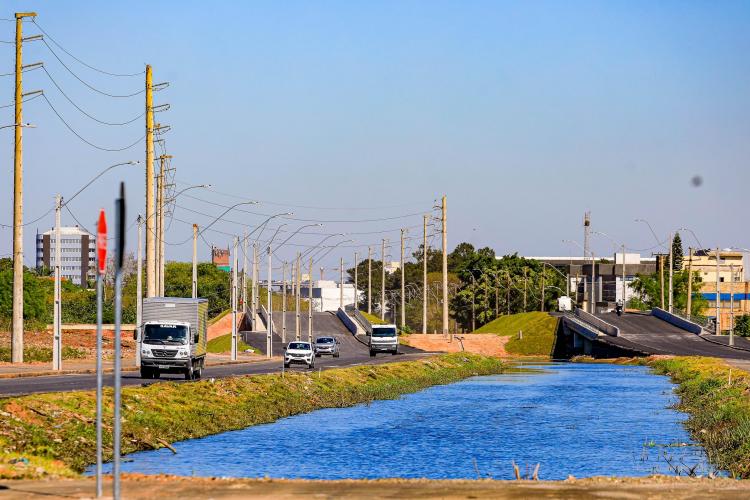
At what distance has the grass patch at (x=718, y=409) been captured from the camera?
119ft

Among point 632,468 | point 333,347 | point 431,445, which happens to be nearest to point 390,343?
point 333,347

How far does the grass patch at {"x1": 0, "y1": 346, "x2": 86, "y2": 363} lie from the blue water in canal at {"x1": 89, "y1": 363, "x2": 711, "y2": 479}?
26.0 meters

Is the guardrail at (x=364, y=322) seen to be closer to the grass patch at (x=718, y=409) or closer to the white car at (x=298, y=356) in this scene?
the grass patch at (x=718, y=409)

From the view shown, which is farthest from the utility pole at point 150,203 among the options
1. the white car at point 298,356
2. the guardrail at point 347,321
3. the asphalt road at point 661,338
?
the guardrail at point 347,321

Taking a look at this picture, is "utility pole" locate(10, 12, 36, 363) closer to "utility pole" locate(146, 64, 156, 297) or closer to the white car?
"utility pole" locate(146, 64, 156, 297)

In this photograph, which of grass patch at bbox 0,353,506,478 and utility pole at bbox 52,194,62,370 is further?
utility pole at bbox 52,194,62,370

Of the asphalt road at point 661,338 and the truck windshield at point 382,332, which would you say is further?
the truck windshield at point 382,332

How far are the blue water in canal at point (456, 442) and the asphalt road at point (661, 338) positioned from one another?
47.6m

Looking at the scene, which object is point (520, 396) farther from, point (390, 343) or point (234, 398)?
point (390, 343)

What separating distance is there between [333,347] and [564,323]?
53.2m

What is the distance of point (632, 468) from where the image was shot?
121 ft

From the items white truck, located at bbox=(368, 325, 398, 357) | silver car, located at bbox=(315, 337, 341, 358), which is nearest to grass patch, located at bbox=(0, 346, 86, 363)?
silver car, located at bbox=(315, 337, 341, 358)

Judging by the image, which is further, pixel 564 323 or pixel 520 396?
pixel 564 323

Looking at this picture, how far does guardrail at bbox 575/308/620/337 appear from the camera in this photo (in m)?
143
